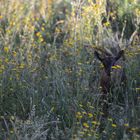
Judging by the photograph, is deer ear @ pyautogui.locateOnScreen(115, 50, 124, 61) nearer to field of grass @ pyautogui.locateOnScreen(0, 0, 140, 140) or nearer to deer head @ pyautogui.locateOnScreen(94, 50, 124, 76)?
deer head @ pyautogui.locateOnScreen(94, 50, 124, 76)

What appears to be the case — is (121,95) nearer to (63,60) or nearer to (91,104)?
(91,104)

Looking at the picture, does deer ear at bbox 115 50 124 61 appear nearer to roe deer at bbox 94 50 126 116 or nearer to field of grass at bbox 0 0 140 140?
roe deer at bbox 94 50 126 116

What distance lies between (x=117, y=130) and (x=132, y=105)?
452 millimetres

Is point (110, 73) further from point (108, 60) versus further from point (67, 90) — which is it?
point (67, 90)

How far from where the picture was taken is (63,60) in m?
5.25

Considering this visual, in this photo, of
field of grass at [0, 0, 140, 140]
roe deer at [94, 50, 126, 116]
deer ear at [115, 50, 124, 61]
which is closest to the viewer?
field of grass at [0, 0, 140, 140]

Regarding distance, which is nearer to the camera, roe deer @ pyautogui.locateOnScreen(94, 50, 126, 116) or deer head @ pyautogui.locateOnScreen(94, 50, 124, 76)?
roe deer @ pyautogui.locateOnScreen(94, 50, 126, 116)

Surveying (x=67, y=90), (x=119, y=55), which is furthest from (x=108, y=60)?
(x=67, y=90)

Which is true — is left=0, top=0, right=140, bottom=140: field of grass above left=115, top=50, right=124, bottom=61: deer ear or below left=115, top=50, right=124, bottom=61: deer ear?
below

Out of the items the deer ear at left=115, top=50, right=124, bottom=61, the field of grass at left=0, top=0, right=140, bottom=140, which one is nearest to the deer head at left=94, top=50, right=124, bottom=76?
the deer ear at left=115, top=50, right=124, bottom=61

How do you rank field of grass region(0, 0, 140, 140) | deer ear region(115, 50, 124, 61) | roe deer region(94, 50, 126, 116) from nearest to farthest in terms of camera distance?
field of grass region(0, 0, 140, 140)
roe deer region(94, 50, 126, 116)
deer ear region(115, 50, 124, 61)

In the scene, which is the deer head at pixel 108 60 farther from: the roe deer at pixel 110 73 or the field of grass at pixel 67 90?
the field of grass at pixel 67 90

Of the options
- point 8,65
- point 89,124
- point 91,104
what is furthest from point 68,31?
point 89,124

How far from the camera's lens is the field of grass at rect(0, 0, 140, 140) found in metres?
3.61
